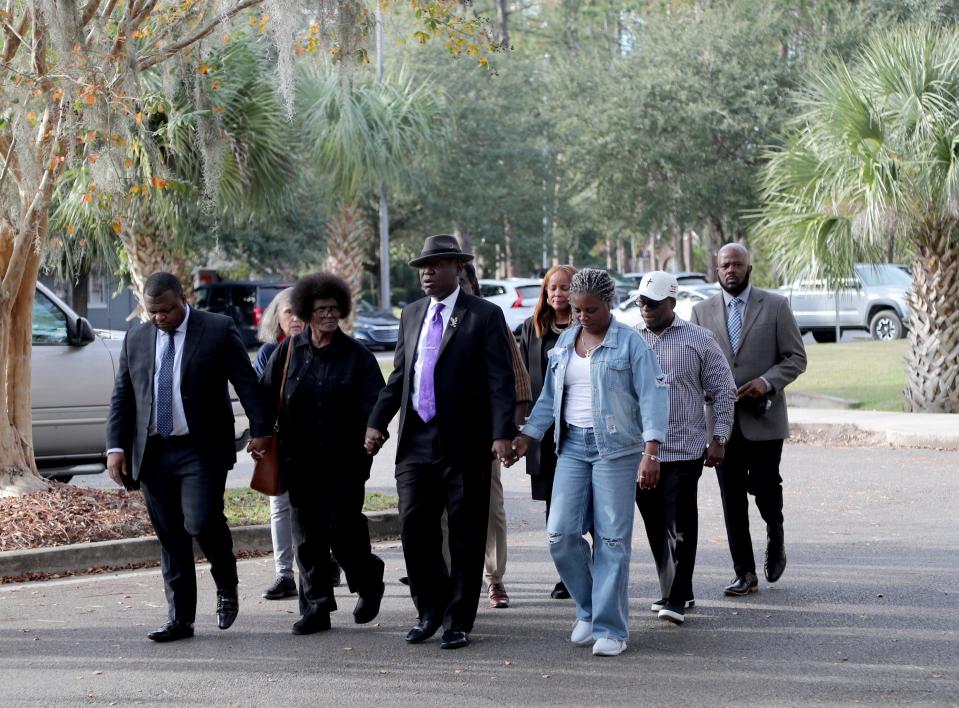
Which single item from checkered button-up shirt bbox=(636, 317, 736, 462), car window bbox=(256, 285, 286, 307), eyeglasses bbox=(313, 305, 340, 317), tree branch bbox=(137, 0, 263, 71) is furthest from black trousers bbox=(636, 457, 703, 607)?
car window bbox=(256, 285, 286, 307)

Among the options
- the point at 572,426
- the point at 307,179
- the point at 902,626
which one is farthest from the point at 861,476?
the point at 307,179

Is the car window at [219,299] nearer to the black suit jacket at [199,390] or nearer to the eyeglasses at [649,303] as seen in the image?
the black suit jacket at [199,390]

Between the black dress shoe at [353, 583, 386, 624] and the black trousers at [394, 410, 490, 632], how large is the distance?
339mm

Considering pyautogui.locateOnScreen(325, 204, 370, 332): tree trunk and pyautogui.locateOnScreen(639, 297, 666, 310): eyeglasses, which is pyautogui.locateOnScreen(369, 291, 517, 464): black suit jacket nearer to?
pyautogui.locateOnScreen(639, 297, 666, 310): eyeglasses

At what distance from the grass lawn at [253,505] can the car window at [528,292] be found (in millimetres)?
20711

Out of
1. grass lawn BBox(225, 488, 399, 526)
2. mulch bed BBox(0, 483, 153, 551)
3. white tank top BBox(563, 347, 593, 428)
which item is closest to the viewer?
white tank top BBox(563, 347, 593, 428)

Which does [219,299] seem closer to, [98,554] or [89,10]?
[89,10]

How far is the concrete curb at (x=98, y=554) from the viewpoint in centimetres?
852

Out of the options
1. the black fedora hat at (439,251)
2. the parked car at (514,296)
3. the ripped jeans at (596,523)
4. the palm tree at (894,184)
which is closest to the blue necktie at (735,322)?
the ripped jeans at (596,523)

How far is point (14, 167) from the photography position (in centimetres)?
941

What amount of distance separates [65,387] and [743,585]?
6.54m

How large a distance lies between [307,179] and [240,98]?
45.8ft

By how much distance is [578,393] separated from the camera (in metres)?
6.40

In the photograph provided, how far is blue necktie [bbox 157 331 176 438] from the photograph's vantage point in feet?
21.8
